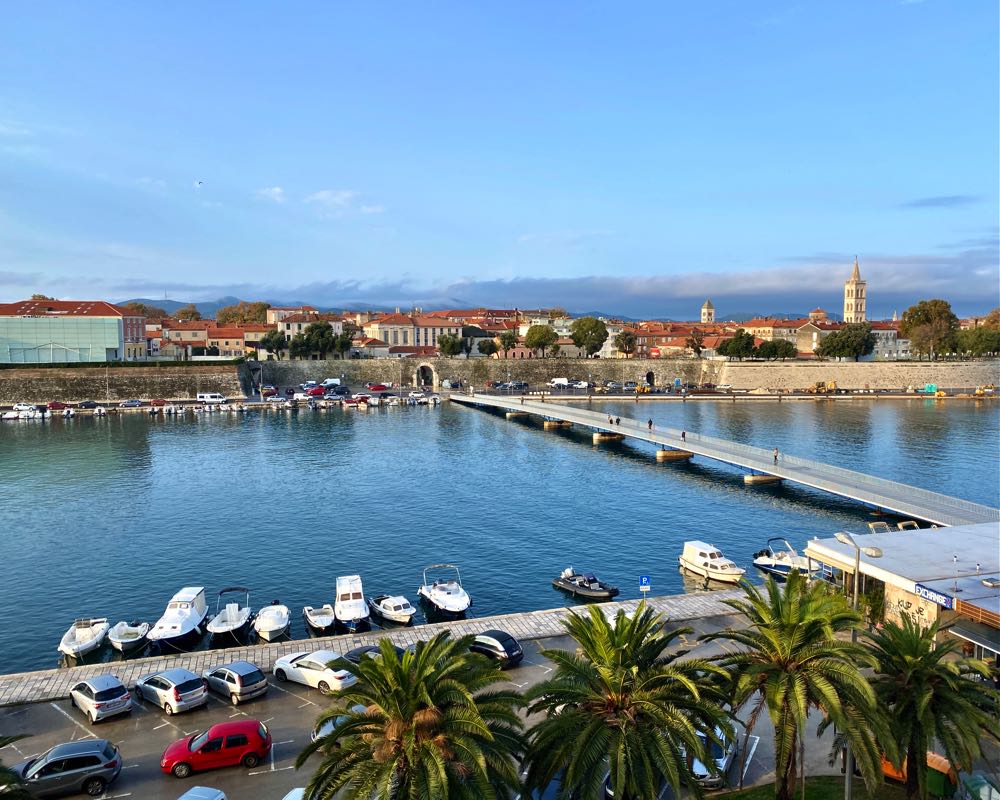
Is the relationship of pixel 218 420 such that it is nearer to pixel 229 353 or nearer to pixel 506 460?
pixel 506 460

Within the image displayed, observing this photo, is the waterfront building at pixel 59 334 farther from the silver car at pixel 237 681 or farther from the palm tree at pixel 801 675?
the palm tree at pixel 801 675

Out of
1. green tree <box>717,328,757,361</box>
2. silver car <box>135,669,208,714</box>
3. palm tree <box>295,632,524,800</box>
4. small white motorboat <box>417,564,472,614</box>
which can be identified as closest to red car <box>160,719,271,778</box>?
silver car <box>135,669,208,714</box>

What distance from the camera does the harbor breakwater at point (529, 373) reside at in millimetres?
93562

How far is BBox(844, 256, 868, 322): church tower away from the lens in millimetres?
176500

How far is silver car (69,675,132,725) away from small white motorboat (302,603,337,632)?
772 cm

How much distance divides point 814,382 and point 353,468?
8388cm

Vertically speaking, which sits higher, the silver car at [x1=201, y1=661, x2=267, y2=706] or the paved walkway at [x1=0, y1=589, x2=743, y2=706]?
the silver car at [x1=201, y1=661, x2=267, y2=706]

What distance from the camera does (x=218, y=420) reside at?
79062 mm

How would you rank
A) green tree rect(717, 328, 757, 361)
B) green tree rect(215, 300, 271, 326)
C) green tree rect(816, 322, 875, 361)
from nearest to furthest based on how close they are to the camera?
green tree rect(816, 322, 875, 361) → green tree rect(717, 328, 757, 361) → green tree rect(215, 300, 271, 326)

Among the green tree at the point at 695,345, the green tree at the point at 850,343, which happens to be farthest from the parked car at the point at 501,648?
the green tree at the point at 695,345

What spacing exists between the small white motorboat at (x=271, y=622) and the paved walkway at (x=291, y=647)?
6.55ft

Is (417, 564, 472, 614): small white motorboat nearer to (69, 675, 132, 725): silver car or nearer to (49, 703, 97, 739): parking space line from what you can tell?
(69, 675, 132, 725): silver car

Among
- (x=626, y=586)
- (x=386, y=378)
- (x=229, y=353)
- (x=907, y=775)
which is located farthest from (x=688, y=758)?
(x=229, y=353)

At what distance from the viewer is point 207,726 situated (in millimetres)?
16359
